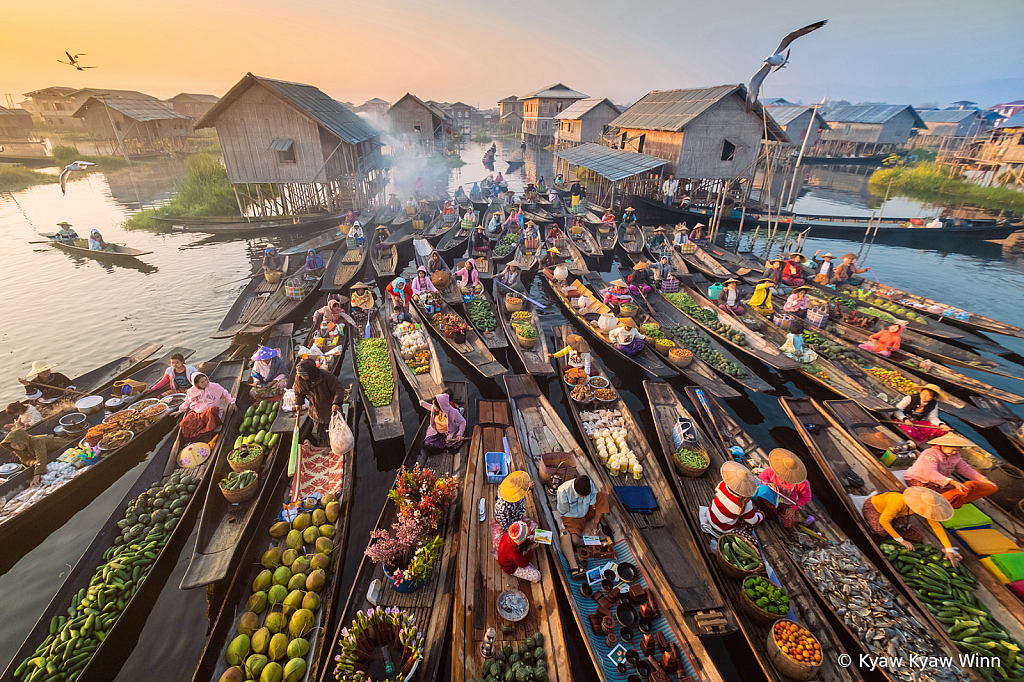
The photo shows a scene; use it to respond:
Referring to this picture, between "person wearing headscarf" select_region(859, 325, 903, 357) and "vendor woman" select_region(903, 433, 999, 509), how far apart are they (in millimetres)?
6491

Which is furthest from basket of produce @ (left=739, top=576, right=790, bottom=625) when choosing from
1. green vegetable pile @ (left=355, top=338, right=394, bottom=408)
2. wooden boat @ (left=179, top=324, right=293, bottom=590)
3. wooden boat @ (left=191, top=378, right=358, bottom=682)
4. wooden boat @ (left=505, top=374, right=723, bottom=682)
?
green vegetable pile @ (left=355, top=338, right=394, bottom=408)

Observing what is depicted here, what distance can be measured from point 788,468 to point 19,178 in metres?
71.6

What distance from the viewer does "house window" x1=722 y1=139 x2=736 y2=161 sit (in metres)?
31.8

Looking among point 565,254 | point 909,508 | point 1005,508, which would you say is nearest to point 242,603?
point 909,508

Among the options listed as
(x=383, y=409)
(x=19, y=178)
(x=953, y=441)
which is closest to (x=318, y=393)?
(x=383, y=409)

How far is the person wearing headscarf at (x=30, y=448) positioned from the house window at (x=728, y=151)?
130ft

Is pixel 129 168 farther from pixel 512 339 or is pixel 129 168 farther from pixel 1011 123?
pixel 1011 123

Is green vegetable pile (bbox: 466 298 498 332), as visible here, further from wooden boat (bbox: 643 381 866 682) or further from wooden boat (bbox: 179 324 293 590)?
wooden boat (bbox: 179 324 293 590)

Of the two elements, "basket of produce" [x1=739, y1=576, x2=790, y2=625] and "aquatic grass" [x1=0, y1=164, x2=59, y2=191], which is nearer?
"basket of produce" [x1=739, y1=576, x2=790, y2=625]

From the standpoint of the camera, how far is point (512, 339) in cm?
1480

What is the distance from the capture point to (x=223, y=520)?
8.07 metres

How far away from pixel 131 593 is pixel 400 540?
4749 millimetres

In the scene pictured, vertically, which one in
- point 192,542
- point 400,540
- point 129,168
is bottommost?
point 192,542

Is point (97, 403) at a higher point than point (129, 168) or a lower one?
lower
